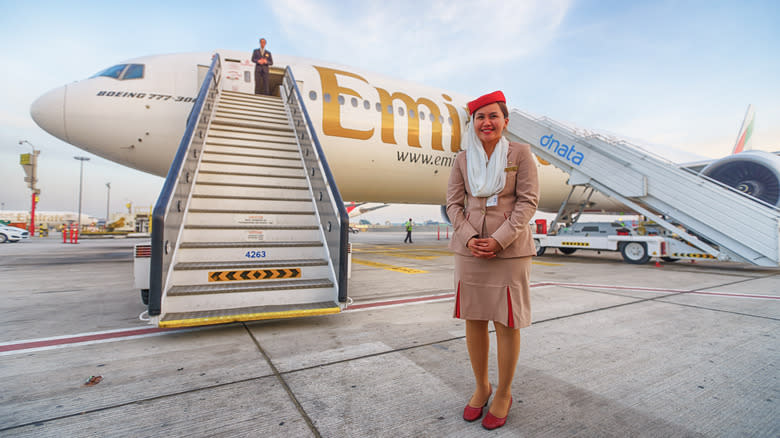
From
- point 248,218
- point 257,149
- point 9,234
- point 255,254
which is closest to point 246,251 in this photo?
point 255,254

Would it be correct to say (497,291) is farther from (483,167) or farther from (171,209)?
(171,209)

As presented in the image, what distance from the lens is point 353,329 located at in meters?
3.26

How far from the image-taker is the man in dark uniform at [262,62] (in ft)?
26.5

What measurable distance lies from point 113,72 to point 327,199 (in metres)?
6.61

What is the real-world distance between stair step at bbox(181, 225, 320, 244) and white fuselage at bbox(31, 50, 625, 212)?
4288 mm

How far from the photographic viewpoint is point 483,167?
1.89 m

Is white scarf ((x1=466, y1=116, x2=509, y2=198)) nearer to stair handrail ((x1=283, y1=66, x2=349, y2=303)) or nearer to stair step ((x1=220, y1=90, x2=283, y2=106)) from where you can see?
stair handrail ((x1=283, y1=66, x2=349, y2=303))

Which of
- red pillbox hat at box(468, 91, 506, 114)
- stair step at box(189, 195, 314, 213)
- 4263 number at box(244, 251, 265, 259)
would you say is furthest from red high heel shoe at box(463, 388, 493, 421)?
stair step at box(189, 195, 314, 213)

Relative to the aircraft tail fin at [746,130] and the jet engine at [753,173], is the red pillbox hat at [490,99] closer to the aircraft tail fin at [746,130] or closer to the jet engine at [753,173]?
the jet engine at [753,173]

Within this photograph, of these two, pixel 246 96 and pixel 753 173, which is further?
pixel 753 173

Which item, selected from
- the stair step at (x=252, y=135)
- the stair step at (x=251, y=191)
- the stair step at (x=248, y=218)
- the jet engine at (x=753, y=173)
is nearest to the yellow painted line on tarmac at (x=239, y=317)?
the stair step at (x=248, y=218)

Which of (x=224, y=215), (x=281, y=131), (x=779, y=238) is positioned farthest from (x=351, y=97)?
(x=779, y=238)

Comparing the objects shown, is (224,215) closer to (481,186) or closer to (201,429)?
(201,429)

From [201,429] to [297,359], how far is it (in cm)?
89
